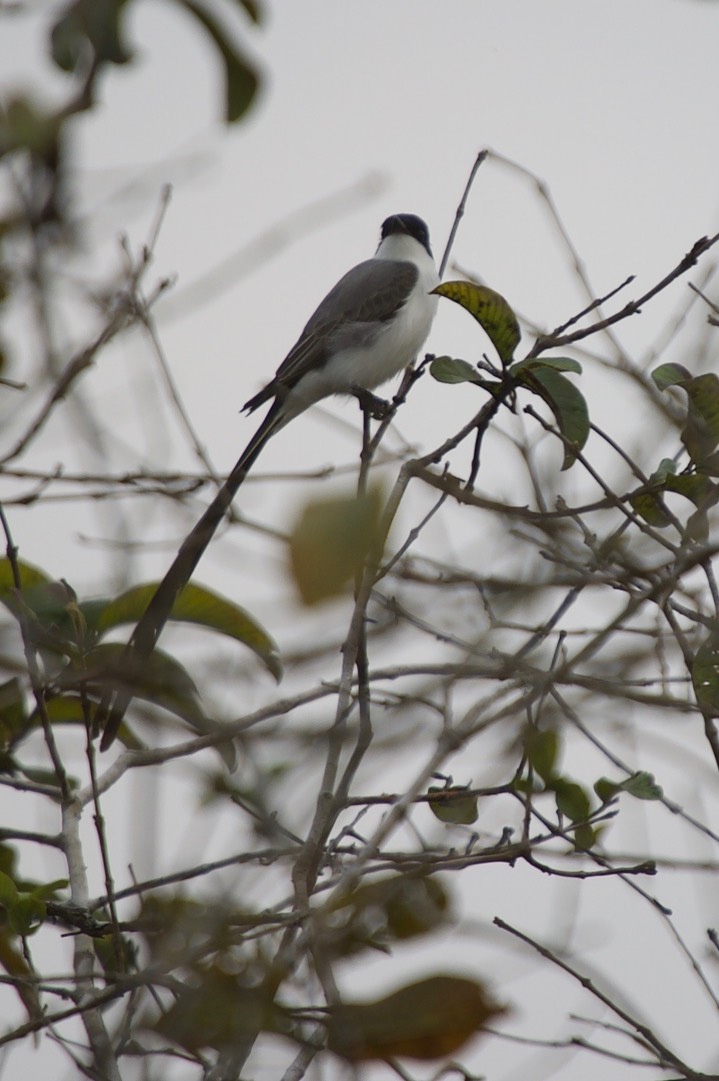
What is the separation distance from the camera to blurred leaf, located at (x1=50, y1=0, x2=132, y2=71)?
83 cm

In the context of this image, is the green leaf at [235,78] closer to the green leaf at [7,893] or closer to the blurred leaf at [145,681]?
the blurred leaf at [145,681]

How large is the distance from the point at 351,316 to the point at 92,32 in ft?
14.2

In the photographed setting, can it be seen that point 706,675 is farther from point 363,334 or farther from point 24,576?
point 363,334

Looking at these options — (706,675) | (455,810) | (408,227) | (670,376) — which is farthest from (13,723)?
(408,227)

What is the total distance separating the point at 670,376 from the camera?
229 cm

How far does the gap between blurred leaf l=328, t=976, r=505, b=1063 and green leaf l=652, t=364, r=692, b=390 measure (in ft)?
4.95

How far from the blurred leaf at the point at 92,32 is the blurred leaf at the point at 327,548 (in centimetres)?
34

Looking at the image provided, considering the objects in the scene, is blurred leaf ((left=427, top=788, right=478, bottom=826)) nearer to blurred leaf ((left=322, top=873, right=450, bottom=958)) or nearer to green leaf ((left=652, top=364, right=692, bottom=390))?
blurred leaf ((left=322, top=873, right=450, bottom=958))

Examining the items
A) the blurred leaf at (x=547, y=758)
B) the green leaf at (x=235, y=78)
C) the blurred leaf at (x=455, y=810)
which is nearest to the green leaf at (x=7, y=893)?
the blurred leaf at (x=455, y=810)

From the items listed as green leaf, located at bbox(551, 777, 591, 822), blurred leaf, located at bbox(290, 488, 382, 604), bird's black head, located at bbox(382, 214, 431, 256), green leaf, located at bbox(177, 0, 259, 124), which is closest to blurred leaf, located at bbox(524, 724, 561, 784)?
green leaf, located at bbox(551, 777, 591, 822)

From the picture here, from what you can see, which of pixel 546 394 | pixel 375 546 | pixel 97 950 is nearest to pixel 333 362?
pixel 546 394

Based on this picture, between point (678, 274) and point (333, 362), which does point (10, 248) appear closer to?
point (678, 274)

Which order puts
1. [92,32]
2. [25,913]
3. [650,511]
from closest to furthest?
[92,32]
[25,913]
[650,511]

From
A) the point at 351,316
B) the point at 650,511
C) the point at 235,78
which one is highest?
the point at 351,316
